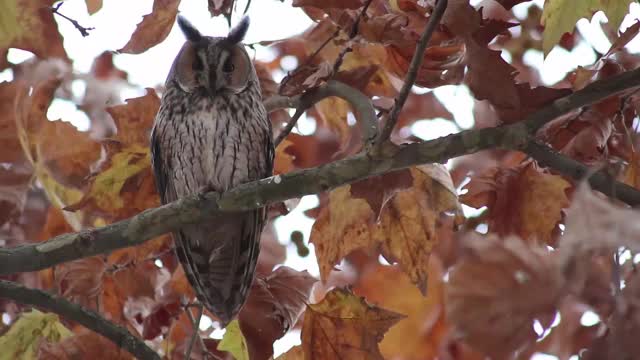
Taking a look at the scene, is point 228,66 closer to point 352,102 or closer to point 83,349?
point 352,102

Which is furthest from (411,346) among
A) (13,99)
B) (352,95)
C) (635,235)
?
(635,235)

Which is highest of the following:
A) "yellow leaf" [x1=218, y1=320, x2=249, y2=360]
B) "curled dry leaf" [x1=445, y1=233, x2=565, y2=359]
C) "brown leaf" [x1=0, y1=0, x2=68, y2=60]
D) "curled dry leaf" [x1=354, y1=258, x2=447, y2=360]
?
"brown leaf" [x1=0, y1=0, x2=68, y2=60]

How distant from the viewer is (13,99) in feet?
8.49

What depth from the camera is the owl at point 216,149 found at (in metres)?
3.11

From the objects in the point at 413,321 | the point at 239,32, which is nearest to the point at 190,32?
the point at 239,32

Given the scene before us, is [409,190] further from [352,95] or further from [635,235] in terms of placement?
[635,235]

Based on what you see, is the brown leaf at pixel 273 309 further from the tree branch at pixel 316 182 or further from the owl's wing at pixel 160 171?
the owl's wing at pixel 160 171

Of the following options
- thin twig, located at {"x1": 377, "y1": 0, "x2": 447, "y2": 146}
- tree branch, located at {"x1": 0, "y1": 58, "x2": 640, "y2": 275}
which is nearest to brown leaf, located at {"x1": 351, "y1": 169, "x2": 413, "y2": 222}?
tree branch, located at {"x1": 0, "y1": 58, "x2": 640, "y2": 275}

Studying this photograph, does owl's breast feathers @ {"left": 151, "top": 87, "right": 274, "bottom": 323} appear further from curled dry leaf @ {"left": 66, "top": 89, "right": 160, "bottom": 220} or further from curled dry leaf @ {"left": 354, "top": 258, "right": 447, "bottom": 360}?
curled dry leaf @ {"left": 354, "top": 258, "right": 447, "bottom": 360}

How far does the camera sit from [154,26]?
238 cm

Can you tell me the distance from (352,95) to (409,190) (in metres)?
0.31

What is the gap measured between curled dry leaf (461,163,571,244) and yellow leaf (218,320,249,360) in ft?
2.41

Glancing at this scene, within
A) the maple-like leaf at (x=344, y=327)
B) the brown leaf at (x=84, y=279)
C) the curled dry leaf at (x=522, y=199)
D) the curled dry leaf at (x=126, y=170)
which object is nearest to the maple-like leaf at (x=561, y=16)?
the curled dry leaf at (x=522, y=199)

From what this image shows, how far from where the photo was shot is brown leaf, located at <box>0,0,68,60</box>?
2.16 metres
